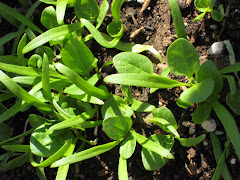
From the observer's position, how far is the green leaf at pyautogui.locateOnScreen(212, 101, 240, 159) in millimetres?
1031

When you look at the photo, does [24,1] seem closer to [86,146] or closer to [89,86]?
[89,86]

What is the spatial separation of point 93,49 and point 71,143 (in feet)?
1.53

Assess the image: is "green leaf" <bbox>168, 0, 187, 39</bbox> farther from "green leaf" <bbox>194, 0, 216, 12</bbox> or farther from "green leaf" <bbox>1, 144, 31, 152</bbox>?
"green leaf" <bbox>1, 144, 31, 152</bbox>

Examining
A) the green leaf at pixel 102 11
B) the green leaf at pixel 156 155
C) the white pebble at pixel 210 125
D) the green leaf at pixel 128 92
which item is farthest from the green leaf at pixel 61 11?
the white pebble at pixel 210 125

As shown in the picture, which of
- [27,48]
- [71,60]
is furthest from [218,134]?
[27,48]

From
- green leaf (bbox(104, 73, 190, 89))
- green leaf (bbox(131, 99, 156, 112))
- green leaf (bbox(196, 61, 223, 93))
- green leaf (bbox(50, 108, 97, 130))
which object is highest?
green leaf (bbox(196, 61, 223, 93))

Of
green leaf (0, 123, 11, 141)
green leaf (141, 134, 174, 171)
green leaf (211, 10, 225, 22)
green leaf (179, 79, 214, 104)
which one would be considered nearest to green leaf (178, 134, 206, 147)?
green leaf (141, 134, 174, 171)

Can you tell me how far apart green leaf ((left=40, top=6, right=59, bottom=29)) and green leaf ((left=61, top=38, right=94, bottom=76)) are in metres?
0.17

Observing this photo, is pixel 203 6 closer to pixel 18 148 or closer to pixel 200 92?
pixel 200 92

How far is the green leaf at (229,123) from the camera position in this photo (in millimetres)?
1031

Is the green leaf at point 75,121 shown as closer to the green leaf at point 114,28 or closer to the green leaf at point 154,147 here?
the green leaf at point 154,147

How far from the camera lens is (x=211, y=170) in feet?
3.94

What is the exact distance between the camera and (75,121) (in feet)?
3.89

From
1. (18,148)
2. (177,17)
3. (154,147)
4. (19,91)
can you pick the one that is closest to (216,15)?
(177,17)
